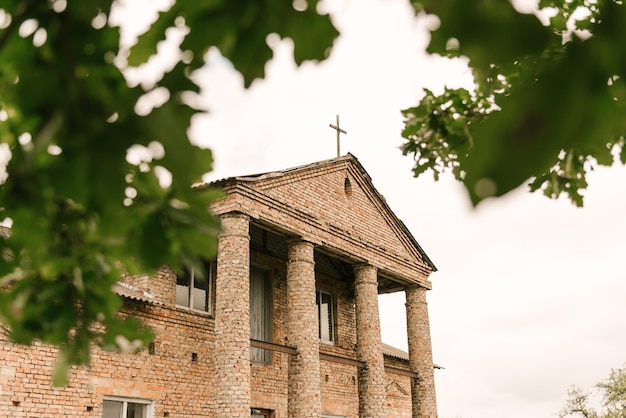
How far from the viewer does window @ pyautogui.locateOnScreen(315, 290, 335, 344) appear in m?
17.9

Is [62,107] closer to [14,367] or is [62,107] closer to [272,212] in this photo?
[14,367]

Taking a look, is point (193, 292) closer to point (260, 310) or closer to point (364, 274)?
point (260, 310)

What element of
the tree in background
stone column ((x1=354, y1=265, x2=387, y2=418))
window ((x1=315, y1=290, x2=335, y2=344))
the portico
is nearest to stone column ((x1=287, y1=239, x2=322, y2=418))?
the portico

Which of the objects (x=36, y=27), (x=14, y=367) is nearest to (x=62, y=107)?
(x=36, y=27)

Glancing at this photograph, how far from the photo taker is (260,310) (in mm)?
15875

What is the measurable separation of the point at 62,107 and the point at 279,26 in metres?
0.49

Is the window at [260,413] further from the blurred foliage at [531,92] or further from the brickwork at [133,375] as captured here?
the blurred foliage at [531,92]

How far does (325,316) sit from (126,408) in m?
7.03

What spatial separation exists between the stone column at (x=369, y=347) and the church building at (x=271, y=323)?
1.0 inches

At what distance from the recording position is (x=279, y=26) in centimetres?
141

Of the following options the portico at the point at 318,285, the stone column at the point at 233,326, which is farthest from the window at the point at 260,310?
the stone column at the point at 233,326

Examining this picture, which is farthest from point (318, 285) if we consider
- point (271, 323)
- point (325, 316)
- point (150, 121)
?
point (150, 121)

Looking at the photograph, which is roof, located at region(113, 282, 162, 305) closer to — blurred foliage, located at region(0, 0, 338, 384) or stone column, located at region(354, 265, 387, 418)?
stone column, located at region(354, 265, 387, 418)

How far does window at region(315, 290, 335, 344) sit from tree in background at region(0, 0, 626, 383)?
52.2 feet
